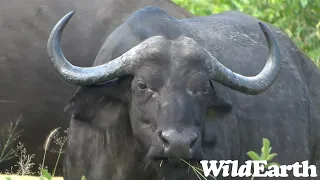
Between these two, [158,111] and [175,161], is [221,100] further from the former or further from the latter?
[175,161]

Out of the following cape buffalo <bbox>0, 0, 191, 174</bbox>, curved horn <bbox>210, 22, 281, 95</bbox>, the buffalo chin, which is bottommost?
cape buffalo <bbox>0, 0, 191, 174</bbox>

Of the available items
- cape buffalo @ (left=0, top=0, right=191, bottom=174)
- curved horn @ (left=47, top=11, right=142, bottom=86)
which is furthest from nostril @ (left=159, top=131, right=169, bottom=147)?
cape buffalo @ (left=0, top=0, right=191, bottom=174)

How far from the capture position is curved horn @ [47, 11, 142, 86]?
23.0ft

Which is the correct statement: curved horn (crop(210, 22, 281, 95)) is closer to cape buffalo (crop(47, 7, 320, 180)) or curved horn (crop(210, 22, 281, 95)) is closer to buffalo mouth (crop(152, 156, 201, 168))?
cape buffalo (crop(47, 7, 320, 180))

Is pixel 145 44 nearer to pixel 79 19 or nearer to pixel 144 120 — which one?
pixel 144 120

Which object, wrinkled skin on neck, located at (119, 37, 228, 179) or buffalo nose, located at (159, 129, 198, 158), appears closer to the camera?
buffalo nose, located at (159, 129, 198, 158)

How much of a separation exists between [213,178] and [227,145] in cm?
37

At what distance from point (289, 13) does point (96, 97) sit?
14.7 feet

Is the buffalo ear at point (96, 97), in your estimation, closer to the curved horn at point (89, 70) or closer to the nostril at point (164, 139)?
the curved horn at point (89, 70)

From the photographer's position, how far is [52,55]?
717 centimetres

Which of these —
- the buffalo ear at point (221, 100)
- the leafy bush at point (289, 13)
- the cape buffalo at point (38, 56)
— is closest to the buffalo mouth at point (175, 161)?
the buffalo ear at point (221, 100)

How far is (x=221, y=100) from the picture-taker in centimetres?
725

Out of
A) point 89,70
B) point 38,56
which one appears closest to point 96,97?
point 89,70

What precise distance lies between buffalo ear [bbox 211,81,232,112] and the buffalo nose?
626mm
